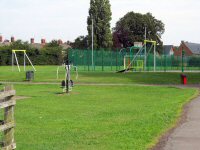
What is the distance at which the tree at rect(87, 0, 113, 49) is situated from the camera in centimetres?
9281

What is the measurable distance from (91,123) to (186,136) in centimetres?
270

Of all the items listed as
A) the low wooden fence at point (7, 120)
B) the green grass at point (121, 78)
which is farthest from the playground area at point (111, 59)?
the low wooden fence at point (7, 120)

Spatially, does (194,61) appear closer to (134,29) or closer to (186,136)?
(134,29)

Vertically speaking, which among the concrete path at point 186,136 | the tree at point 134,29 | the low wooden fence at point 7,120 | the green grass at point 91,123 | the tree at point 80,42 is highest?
the tree at point 134,29

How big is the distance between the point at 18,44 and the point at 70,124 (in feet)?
242

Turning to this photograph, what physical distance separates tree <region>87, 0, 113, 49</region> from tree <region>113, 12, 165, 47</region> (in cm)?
1689

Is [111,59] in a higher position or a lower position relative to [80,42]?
lower

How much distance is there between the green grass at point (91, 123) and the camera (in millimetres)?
9070

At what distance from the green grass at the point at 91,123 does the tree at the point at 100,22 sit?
7500 centimetres

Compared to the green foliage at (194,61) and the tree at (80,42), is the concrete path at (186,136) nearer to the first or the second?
the green foliage at (194,61)

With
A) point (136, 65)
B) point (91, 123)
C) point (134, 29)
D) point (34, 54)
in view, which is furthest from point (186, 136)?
point (134, 29)

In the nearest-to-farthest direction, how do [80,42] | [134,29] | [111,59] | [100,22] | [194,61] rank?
[111,59] → [194,61] → [100,22] → [134,29] → [80,42]

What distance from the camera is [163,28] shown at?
4550 inches

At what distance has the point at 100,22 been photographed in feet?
307
